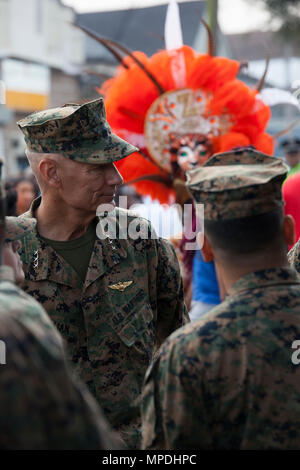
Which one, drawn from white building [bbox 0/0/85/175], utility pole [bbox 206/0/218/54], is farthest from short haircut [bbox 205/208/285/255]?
white building [bbox 0/0/85/175]

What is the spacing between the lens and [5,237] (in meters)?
1.43

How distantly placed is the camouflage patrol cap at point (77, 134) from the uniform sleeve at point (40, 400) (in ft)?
4.42

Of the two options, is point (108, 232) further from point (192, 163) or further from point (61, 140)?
point (192, 163)

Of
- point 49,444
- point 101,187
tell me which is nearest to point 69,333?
point 101,187

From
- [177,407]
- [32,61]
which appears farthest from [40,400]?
[32,61]

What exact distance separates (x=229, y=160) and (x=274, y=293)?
431 mm

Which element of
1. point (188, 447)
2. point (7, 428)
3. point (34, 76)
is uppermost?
point (34, 76)

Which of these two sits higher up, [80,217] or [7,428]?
[80,217]

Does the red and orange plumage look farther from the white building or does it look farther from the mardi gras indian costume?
the white building

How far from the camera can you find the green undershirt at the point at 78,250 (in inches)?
97.5

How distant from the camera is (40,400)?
111cm

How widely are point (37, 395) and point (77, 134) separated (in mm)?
1506

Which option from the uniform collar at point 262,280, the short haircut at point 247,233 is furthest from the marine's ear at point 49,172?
the uniform collar at point 262,280

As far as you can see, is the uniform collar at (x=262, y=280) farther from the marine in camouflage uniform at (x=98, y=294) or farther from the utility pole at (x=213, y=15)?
the utility pole at (x=213, y=15)
